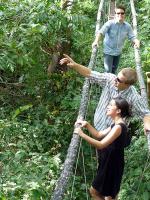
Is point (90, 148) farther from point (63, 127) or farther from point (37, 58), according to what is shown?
point (37, 58)

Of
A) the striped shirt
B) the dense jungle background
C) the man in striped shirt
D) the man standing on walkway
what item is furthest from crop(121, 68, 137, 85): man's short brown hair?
the man standing on walkway

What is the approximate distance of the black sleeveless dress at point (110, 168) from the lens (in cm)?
314

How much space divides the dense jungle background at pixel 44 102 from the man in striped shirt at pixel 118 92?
642 millimetres

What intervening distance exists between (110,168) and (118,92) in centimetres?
72

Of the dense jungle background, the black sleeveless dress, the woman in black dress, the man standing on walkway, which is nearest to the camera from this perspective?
the woman in black dress

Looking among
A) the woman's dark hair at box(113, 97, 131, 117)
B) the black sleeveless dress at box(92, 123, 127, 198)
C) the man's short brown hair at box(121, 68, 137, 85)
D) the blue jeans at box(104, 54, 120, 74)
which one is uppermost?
the blue jeans at box(104, 54, 120, 74)

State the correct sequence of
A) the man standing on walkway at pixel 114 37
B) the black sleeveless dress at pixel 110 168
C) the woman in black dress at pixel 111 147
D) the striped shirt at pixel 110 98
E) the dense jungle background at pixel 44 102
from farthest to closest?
the man standing on walkway at pixel 114 37 → the dense jungle background at pixel 44 102 → the striped shirt at pixel 110 98 → the black sleeveless dress at pixel 110 168 → the woman in black dress at pixel 111 147

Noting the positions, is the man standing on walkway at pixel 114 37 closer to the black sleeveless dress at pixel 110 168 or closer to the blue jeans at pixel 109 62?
the blue jeans at pixel 109 62

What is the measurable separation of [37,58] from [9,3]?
1647 millimetres

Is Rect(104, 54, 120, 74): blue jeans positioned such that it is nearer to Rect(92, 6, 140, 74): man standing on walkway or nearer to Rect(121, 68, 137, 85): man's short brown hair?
Rect(92, 6, 140, 74): man standing on walkway

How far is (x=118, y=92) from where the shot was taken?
3.55 metres

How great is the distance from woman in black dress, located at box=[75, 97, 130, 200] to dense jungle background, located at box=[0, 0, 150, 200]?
0.49 metres

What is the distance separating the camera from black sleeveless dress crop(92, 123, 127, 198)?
3143mm

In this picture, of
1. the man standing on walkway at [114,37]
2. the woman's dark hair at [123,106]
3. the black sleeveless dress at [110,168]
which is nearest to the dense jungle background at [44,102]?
the black sleeveless dress at [110,168]
